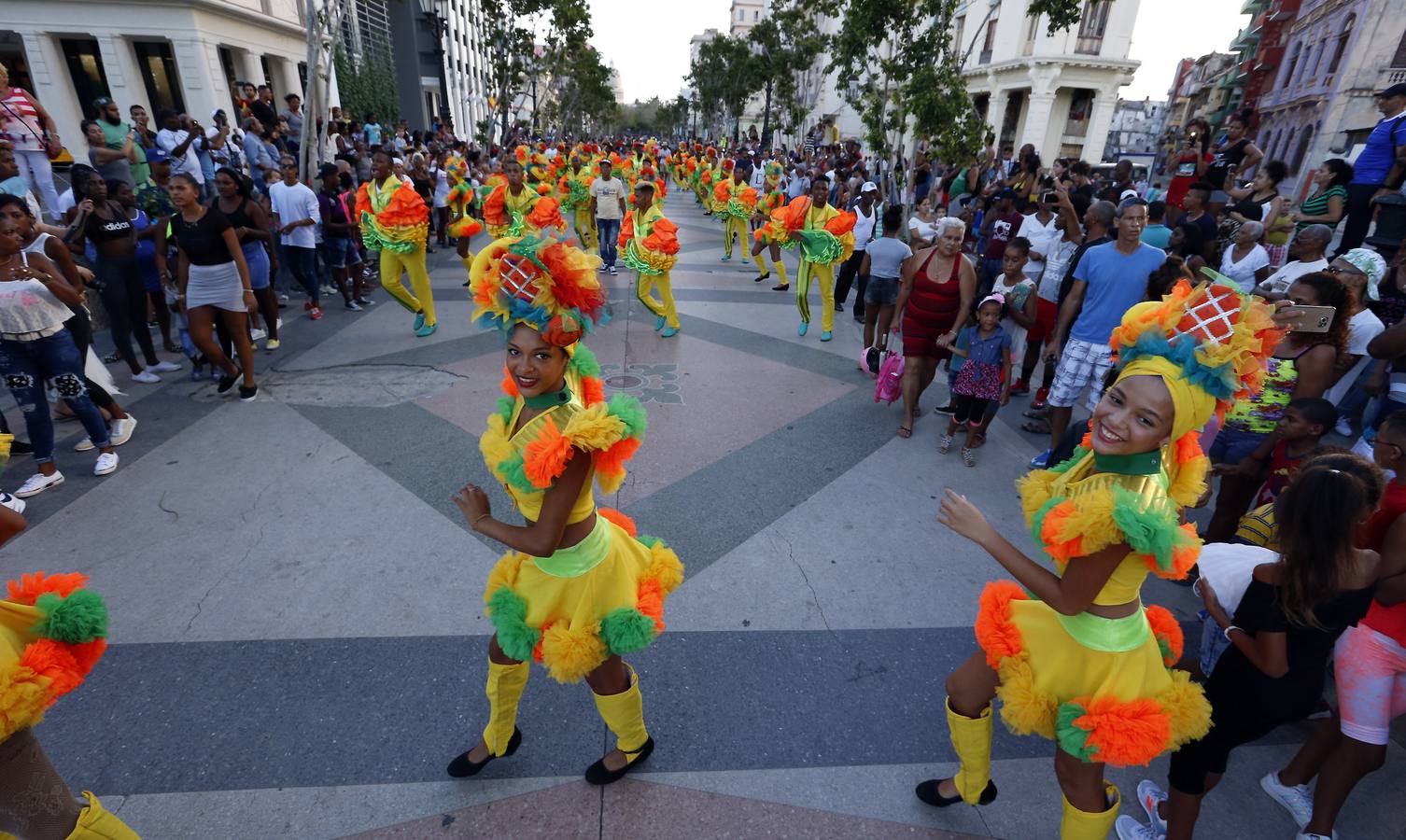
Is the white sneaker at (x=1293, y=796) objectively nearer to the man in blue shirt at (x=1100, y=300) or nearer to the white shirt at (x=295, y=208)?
the man in blue shirt at (x=1100, y=300)

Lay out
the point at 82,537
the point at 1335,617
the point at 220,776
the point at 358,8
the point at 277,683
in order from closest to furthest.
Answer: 1. the point at 1335,617
2. the point at 220,776
3. the point at 277,683
4. the point at 82,537
5. the point at 358,8

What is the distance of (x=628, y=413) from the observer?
207 cm

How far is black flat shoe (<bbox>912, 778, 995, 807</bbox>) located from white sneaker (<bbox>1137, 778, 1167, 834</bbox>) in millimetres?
559

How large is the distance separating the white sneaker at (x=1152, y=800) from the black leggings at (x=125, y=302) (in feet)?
26.4

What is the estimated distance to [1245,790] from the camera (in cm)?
264

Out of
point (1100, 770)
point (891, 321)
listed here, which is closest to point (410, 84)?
point (891, 321)

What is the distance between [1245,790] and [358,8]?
3354 centimetres

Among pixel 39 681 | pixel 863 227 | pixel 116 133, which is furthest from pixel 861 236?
pixel 116 133

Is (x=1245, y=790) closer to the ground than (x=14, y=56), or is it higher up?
closer to the ground

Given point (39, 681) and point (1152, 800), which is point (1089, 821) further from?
point (39, 681)

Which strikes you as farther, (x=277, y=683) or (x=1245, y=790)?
(x=277, y=683)

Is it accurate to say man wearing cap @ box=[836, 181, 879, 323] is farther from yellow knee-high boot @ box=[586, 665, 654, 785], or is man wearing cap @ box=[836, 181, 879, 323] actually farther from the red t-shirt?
yellow knee-high boot @ box=[586, 665, 654, 785]

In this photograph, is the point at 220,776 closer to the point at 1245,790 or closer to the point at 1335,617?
the point at 1335,617

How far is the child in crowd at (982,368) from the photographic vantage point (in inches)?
203
